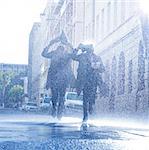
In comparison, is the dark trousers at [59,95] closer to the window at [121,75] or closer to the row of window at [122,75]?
the row of window at [122,75]

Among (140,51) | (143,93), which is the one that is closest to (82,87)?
(143,93)

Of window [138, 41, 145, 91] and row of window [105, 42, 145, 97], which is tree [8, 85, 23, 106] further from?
window [138, 41, 145, 91]

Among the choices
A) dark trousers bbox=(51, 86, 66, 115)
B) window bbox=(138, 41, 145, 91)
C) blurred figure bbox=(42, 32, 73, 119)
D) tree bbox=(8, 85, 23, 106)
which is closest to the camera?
blurred figure bbox=(42, 32, 73, 119)

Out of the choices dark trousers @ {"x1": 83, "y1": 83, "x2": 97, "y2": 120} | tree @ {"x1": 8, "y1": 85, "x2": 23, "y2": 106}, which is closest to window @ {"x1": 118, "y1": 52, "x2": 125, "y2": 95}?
dark trousers @ {"x1": 83, "y1": 83, "x2": 97, "y2": 120}

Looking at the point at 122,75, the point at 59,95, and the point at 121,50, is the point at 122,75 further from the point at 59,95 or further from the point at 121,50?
the point at 59,95

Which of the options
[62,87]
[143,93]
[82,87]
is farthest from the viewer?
[143,93]

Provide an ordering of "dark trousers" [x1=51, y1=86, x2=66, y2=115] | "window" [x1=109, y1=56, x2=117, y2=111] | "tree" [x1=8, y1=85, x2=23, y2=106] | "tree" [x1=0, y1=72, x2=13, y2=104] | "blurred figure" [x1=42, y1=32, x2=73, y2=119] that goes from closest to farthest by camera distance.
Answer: "blurred figure" [x1=42, y1=32, x2=73, y2=119] < "dark trousers" [x1=51, y1=86, x2=66, y2=115] < "window" [x1=109, y1=56, x2=117, y2=111] < "tree" [x1=0, y1=72, x2=13, y2=104] < "tree" [x1=8, y1=85, x2=23, y2=106]

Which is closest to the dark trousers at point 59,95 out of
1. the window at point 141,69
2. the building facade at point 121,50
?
the building facade at point 121,50

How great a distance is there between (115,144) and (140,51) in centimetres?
2137

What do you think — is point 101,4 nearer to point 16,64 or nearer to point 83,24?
point 83,24

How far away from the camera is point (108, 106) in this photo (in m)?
33.0

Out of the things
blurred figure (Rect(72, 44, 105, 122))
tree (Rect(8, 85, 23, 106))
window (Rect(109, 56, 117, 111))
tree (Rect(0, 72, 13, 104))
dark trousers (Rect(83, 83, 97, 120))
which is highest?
tree (Rect(0, 72, 13, 104))

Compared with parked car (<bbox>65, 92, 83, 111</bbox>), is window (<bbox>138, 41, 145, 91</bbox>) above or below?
above

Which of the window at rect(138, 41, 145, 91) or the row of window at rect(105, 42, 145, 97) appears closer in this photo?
the window at rect(138, 41, 145, 91)
